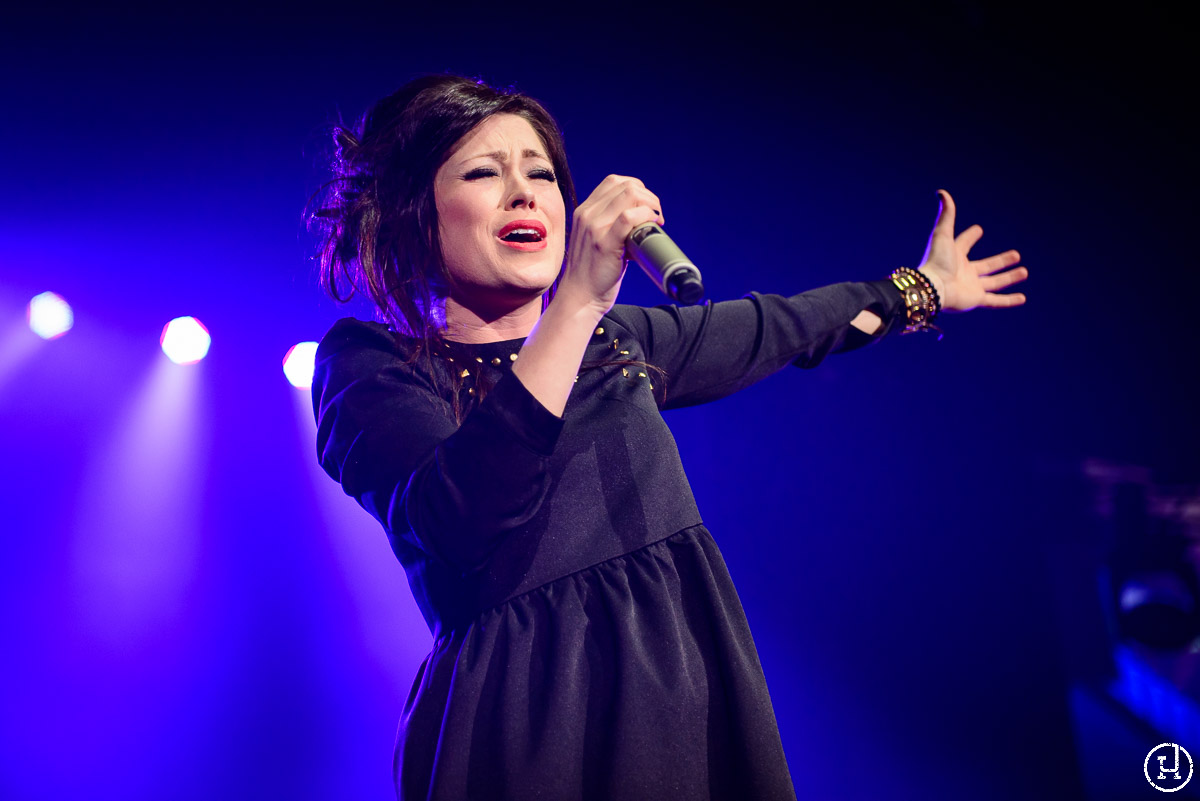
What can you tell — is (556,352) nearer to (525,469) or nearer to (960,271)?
(525,469)

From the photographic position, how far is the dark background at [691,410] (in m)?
2.28

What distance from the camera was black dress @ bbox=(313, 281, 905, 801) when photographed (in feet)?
2.35

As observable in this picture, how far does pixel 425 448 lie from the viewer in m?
0.77

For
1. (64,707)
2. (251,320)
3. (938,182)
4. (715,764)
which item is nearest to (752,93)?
(938,182)

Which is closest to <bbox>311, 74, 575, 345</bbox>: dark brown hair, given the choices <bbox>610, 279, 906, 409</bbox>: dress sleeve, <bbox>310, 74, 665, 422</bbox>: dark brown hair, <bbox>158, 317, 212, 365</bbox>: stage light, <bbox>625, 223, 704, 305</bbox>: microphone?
<bbox>310, 74, 665, 422</bbox>: dark brown hair

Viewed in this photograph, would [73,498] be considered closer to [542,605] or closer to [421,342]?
[421,342]

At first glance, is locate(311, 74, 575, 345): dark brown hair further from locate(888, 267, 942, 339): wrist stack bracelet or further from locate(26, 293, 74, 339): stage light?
locate(26, 293, 74, 339): stage light

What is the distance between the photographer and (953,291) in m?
1.36

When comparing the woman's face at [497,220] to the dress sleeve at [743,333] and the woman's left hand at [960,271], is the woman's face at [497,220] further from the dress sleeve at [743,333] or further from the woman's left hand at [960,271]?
the woman's left hand at [960,271]

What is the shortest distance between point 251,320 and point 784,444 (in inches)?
72.0

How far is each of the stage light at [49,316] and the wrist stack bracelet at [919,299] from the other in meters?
2.52

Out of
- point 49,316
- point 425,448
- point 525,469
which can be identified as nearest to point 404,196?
point 425,448

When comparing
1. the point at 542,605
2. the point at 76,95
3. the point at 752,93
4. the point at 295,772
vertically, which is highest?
the point at 76,95

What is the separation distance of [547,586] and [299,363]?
2.03 meters
